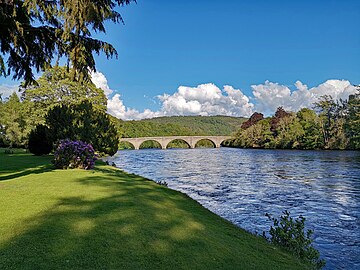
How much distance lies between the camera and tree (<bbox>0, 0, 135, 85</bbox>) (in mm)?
7766

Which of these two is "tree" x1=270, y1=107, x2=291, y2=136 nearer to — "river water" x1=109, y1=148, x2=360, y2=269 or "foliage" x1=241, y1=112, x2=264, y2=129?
"foliage" x1=241, y1=112, x2=264, y2=129

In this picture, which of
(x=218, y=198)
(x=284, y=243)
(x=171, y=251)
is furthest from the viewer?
(x=218, y=198)

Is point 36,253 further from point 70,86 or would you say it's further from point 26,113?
point 26,113

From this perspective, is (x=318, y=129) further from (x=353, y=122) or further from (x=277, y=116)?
(x=277, y=116)

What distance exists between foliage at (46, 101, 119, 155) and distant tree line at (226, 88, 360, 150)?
168 feet

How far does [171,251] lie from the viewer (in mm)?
4723

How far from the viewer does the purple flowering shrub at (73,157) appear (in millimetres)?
16344

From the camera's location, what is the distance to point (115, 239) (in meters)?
4.93

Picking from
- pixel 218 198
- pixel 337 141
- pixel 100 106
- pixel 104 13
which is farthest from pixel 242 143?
pixel 104 13

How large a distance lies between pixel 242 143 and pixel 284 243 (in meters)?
92.9

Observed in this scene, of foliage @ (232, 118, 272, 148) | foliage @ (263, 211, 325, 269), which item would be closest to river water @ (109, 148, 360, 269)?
foliage @ (263, 211, 325, 269)

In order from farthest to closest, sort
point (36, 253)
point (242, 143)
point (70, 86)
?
point (242, 143)
point (70, 86)
point (36, 253)

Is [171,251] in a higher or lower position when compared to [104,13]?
lower

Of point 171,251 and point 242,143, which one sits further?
point 242,143
